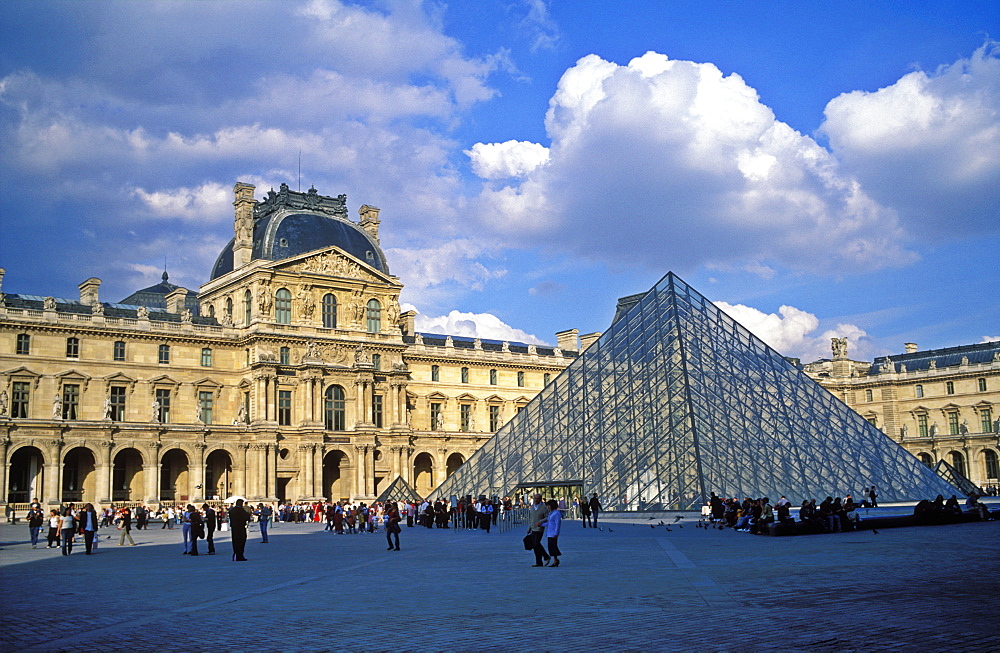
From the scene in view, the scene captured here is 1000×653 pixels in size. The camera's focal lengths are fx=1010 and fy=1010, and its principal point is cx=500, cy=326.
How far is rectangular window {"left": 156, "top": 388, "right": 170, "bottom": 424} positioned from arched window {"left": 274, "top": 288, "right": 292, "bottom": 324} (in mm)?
6654

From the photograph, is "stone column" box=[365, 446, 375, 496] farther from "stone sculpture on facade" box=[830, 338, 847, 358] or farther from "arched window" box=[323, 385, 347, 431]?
"stone sculpture on facade" box=[830, 338, 847, 358]

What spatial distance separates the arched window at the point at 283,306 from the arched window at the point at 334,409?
436cm

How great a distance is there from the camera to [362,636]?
28.3 feet

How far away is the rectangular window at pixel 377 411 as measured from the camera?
181 ft

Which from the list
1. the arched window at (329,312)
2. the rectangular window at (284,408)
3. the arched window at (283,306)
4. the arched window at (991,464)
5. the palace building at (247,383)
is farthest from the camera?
the arched window at (991,464)

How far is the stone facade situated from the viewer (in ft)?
227

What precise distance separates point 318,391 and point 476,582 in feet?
132

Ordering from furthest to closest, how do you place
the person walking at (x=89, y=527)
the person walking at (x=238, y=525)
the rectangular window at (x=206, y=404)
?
the rectangular window at (x=206, y=404) → the person walking at (x=89, y=527) → the person walking at (x=238, y=525)

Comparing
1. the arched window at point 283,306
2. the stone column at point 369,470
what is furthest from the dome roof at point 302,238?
the stone column at point 369,470

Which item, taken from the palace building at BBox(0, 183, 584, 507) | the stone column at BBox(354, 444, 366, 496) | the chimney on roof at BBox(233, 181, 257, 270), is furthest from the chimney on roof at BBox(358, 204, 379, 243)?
the stone column at BBox(354, 444, 366, 496)

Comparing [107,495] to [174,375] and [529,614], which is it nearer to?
[174,375]

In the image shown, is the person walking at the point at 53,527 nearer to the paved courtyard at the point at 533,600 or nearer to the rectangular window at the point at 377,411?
the paved courtyard at the point at 533,600

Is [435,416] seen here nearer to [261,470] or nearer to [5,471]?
[261,470]

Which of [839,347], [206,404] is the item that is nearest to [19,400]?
[206,404]
